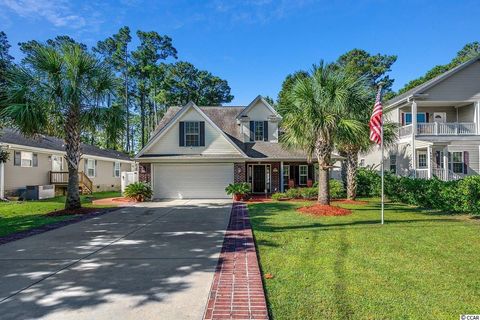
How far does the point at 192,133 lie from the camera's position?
64.9ft

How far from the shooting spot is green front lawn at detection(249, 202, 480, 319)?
3.99m

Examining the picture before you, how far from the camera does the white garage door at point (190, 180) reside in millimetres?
19688

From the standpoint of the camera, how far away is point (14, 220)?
12000mm

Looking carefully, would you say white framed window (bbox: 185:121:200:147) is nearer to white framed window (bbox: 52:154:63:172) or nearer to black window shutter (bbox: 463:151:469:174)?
white framed window (bbox: 52:154:63:172)

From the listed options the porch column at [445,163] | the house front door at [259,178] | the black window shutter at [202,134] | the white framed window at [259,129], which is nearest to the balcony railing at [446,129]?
the porch column at [445,163]

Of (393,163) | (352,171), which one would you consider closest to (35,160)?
(352,171)

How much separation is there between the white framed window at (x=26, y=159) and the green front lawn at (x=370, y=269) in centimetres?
1862

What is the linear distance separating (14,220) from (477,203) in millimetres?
17730

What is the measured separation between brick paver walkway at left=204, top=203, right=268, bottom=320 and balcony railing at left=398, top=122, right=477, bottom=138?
737 inches

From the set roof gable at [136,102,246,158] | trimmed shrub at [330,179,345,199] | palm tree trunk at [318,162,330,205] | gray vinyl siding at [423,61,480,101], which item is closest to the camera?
palm tree trunk at [318,162,330,205]

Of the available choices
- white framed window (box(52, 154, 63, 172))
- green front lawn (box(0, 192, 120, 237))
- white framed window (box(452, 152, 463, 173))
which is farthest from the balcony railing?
white framed window (box(52, 154, 63, 172))

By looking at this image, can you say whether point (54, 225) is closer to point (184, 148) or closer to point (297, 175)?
point (184, 148)

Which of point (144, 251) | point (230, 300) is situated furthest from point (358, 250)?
point (144, 251)

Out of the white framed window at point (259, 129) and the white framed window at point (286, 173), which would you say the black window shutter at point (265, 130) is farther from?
the white framed window at point (286, 173)
